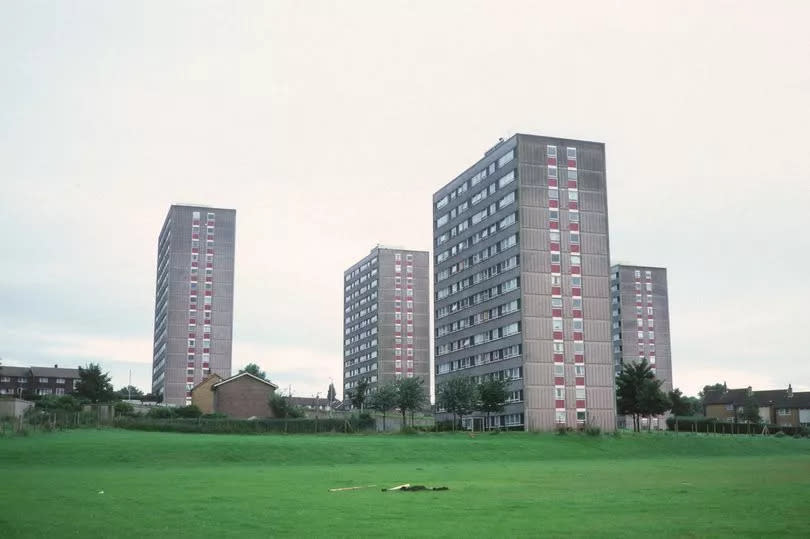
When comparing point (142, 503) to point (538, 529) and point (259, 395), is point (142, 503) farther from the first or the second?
point (259, 395)

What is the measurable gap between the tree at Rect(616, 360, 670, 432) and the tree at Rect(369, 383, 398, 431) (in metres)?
36.5

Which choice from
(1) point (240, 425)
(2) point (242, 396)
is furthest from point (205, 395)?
(1) point (240, 425)

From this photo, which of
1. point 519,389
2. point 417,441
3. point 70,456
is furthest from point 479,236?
point 70,456

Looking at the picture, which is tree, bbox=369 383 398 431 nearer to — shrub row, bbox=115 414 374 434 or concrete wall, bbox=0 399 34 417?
shrub row, bbox=115 414 374 434

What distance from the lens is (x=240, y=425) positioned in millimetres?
104750

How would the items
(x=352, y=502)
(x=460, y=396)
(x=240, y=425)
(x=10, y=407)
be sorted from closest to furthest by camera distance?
(x=352, y=502) < (x=240, y=425) < (x=10, y=407) < (x=460, y=396)

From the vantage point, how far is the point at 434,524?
78.9 ft

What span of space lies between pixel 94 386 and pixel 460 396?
85.5 metres

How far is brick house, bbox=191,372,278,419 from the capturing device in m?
150

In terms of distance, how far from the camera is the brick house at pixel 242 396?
15025 centimetres

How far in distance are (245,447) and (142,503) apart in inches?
1735

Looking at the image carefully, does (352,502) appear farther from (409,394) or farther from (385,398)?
(385,398)

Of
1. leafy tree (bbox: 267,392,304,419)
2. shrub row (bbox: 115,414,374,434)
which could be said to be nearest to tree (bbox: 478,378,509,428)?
shrub row (bbox: 115,414,374,434)

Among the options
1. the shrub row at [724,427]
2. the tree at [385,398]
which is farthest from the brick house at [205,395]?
the shrub row at [724,427]
